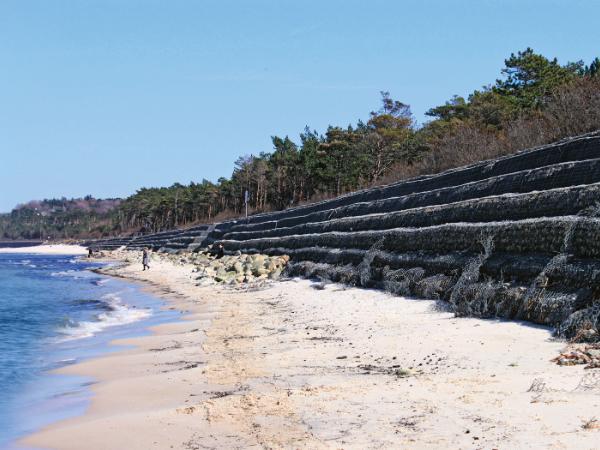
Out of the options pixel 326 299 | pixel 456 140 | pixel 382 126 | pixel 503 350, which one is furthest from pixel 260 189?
pixel 503 350

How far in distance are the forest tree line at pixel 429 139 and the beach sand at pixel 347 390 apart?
18.3m

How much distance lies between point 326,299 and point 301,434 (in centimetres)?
1231

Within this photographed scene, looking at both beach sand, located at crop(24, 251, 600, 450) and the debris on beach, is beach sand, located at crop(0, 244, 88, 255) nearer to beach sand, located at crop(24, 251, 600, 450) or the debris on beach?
beach sand, located at crop(24, 251, 600, 450)

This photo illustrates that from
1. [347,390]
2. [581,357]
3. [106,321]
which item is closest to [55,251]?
[106,321]

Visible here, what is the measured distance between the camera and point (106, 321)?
19.6 meters

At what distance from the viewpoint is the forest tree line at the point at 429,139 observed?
29406mm

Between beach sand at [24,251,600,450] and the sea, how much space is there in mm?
486

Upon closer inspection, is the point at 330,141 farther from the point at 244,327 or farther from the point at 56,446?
the point at 56,446

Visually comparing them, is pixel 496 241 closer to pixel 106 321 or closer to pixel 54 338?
pixel 54 338

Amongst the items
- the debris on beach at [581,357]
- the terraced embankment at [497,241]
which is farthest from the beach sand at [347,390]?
the terraced embankment at [497,241]

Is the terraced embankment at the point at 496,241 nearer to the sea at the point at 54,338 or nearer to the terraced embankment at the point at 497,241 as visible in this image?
the terraced embankment at the point at 497,241

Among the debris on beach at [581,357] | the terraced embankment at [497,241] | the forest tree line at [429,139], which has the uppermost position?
the forest tree line at [429,139]

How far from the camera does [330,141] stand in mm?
73750

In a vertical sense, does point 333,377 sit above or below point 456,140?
below
